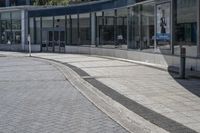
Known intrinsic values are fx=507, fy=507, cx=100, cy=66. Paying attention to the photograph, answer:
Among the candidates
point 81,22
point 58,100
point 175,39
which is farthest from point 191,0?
point 81,22

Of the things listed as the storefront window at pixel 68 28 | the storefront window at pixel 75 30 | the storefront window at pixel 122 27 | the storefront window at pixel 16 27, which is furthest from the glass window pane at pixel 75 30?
the storefront window at pixel 122 27

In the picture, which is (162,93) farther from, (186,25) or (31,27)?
(31,27)

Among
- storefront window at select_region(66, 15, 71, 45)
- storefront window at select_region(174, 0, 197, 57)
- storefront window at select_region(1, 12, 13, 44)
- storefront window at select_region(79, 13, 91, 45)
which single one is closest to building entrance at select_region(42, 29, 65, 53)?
storefront window at select_region(66, 15, 71, 45)

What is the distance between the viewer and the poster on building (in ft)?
79.4

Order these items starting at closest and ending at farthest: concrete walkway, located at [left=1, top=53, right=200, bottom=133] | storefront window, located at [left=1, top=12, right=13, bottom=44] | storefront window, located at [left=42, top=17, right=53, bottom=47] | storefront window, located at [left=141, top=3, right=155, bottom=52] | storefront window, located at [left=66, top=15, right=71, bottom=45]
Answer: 1. concrete walkway, located at [left=1, top=53, right=200, bottom=133]
2. storefront window, located at [left=141, top=3, right=155, bottom=52]
3. storefront window, located at [left=66, top=15, right=71, bottom=45]
4. storefront window, located at [left=42, top=17, right=53, bottom=47]
5. storefront window, located at [left=1, top=12, right=13, bottom=44]

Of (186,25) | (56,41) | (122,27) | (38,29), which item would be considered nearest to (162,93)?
(186,25)

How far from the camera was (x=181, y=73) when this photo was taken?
1789cm

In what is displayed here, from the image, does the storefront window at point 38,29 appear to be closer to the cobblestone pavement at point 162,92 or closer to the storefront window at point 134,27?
the storefront window at point 134,27

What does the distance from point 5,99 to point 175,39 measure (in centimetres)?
1155

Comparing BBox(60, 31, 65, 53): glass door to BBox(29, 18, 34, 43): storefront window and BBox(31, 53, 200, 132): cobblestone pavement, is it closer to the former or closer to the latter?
BBox(29, 18, 34, 43): storefront window

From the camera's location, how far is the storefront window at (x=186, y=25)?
2100 cm

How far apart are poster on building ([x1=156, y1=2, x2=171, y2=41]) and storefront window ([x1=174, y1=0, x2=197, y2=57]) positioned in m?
1.05

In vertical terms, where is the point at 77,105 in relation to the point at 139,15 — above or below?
below

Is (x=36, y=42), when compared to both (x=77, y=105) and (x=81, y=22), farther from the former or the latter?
(x=77, y=105)
